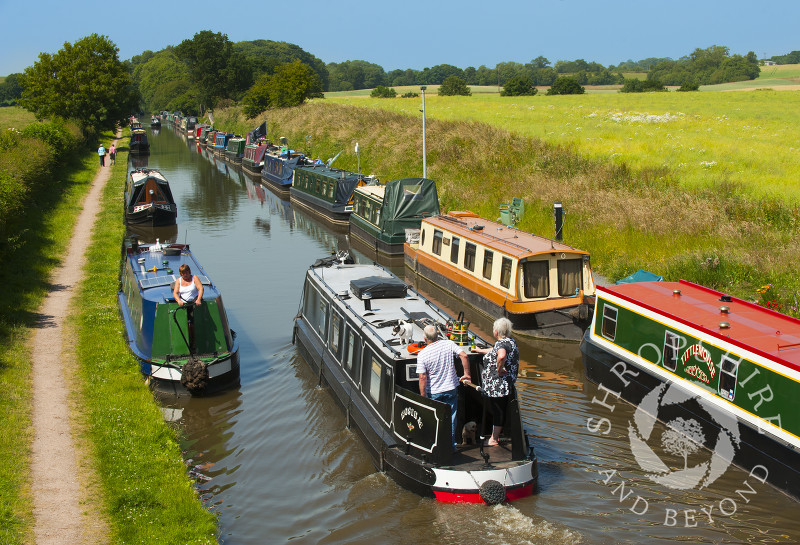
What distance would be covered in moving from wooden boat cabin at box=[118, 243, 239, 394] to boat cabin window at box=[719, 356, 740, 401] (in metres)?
7.85

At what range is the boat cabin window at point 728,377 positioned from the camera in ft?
31.3

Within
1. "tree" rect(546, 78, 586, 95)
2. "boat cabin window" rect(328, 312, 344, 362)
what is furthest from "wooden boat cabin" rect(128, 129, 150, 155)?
"boat cabin window" rect(328, 312, 344, 362)

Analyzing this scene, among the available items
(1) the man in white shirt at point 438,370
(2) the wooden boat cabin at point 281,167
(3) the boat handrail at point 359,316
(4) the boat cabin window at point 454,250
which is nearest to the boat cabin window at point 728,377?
(1) the man in white shirt at point 438,370

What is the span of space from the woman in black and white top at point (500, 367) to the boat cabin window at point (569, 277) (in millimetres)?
6795

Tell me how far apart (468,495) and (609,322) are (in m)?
4.96

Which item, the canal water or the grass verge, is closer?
the grass verge

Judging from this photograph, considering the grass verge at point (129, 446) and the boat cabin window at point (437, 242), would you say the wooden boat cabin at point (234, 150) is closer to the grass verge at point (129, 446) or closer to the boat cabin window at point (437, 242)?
the boat cabin window at point (437, 242)

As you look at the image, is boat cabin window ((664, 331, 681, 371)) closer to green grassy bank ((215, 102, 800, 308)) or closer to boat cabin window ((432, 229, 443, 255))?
green grassy bank ((215, 102, 800, 308))

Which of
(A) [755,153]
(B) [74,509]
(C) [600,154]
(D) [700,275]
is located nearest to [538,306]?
(D) [700,275]

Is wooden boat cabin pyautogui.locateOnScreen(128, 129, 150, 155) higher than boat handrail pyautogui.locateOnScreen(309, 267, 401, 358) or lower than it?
higher

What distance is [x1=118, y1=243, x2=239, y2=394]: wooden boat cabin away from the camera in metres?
12.2

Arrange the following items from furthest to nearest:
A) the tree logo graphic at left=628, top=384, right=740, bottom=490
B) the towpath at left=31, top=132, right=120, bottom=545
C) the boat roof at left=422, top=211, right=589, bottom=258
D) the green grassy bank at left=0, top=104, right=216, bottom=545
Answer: the boat roof at left=422, top=211, right=589, bottom=258, the tree logo graphic at left=628, top=384, right=740, bottom=490, the green grassy bank at left=0, top=104, right=216, bottom=545, the towpath at left=31, top=132, right=120, bottom=545

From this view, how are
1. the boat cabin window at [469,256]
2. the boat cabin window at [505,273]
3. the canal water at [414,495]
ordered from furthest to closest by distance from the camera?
1. the boat cabin window at [469,256]
2. the boat cabin window at [505,273]
3. the canal water at [414,495]

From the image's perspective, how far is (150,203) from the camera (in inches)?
1118
